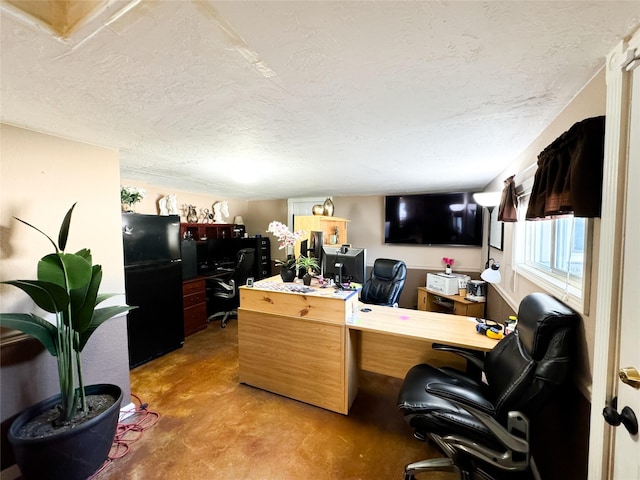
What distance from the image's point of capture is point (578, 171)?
98cm

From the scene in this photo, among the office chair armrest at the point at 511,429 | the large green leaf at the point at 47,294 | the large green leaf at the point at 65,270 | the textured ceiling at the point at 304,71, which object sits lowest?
the office chair armrest at the point at 511,429

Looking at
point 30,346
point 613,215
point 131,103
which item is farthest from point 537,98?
point 30,346

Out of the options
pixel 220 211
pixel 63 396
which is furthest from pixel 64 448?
pixel 220 211

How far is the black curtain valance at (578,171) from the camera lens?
956 millimetres

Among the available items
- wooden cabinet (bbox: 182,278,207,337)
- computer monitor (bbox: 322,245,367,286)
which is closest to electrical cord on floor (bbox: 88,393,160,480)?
wooden cabinet (bbox: 182,278,207,337)

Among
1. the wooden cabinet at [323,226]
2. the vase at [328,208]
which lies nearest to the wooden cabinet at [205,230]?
the wooden cabinet at [323,226]

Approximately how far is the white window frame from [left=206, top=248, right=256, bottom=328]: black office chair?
349cm

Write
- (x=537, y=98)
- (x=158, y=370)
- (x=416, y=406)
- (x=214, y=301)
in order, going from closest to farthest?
(x=537, y=98) → (x=416, y=406) → (x=158, y=370) → (x=214, y=301)

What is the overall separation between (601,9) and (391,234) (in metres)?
3.79

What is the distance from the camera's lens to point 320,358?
205cm

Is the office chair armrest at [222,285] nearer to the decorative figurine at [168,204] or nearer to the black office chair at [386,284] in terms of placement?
the decorative figurine at [168,204]

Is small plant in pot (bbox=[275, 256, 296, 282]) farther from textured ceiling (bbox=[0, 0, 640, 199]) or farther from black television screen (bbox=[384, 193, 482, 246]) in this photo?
black television screen (bbox=[384, 193, 482, 246])

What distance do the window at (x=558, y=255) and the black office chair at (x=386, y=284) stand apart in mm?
1250

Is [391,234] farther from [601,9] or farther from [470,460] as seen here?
[601,9]
